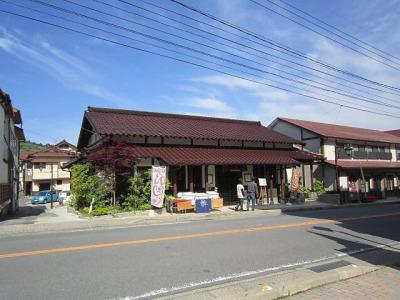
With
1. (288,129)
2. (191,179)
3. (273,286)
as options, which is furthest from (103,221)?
(288,129)

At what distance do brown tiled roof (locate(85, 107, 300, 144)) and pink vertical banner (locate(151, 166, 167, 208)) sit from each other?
3.60 meters

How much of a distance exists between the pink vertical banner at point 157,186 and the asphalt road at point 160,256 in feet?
21.8

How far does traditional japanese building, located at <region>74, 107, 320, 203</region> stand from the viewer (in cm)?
2269

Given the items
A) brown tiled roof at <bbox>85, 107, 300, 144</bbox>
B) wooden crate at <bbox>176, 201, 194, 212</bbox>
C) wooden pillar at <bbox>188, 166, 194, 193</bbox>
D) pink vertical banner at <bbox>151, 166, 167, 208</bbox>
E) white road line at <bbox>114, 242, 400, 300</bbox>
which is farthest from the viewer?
brown tiled roof at <bbox>85, 107, 300, 144</bbox>

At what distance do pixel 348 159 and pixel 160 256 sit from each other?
3179 centimetres

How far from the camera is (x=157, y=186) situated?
2012 cm

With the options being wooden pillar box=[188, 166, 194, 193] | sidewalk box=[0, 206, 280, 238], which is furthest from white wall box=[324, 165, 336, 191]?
wooden pillar box=[188, 166, 194, 193]

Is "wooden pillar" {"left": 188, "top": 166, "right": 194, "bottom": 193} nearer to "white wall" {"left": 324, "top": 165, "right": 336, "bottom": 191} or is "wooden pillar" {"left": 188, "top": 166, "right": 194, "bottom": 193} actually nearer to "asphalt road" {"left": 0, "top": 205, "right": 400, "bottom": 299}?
"asphalt road" {"left": 0, "top": 205, "right": 400, "bottom": 299}

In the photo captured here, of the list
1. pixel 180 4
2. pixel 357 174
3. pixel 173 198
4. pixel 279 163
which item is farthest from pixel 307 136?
pixel 180 4

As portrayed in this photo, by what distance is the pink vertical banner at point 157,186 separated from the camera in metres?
20.0

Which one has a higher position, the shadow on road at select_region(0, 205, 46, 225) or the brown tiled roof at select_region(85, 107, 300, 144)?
the brown tiled roof at select_region(85, 107, 300, 144)

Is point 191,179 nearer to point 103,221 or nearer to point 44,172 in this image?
point 103,221

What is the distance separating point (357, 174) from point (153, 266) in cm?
3325

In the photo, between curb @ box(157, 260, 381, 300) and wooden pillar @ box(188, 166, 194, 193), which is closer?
curb @ box(157, 260, 381, 300)
